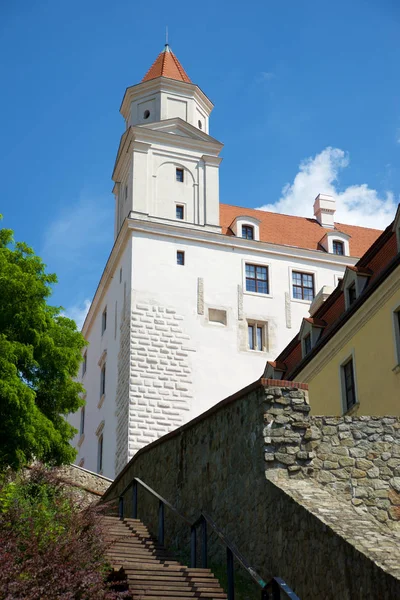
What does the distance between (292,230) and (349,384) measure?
896 inches

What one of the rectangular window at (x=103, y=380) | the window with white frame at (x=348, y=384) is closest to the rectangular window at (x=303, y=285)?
the rectangular window at (x=103, y=380)

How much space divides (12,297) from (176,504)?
21.6 feet

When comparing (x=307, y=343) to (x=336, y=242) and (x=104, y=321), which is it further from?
(x=104, y=321)

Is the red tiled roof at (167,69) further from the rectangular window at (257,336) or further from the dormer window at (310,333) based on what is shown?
the dormer window at (310,333)

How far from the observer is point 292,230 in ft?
150

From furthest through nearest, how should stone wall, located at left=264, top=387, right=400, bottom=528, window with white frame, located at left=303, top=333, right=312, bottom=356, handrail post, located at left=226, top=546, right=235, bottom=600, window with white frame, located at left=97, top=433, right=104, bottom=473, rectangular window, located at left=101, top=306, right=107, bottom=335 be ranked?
rectangular window, located at left=101, top=306, right=107, bottom=335 < window with white frame, located at left=97, top=433, right=104, bottom=473 < window with white frame, located at left=303, top=333, right=312, bottom=356 < stone wall, located at left=264, top=387, right=400, bottom=528 < handrail post, located at left=226, top=546, right=235, bottom=600

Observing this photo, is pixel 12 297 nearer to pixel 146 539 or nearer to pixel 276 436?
pixel 146 539

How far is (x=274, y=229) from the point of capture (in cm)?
4541

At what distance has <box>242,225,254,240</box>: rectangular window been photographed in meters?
43.2

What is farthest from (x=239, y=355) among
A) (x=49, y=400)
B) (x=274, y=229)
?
(x=49, y=400)

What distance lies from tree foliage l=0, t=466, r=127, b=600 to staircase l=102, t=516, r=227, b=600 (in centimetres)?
24

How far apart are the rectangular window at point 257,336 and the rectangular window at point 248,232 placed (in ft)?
15.1

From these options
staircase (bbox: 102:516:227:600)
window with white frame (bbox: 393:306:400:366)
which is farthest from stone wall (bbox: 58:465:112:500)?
staircase (bbox: 102:516:227:600)

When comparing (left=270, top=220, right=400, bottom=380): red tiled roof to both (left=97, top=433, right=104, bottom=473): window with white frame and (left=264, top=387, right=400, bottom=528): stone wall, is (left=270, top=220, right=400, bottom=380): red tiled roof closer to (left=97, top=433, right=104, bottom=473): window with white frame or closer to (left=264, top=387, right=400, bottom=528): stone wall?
(left=264, top=387, right=400, bottom=528): stone wall
